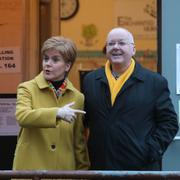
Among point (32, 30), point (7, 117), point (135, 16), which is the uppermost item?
point (135, 16)

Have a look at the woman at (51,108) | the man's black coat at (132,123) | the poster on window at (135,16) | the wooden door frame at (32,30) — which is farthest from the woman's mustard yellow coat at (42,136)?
the wooden door frame at (32,30)

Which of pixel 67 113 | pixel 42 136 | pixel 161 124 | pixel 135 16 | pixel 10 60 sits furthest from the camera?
pixel 10 60

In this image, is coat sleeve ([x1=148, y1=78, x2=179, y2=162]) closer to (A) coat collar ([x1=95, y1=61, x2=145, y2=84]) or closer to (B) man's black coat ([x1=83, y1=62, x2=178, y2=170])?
(B) man's black coat ([x1=83, y1=62, x2=178, y2=170])

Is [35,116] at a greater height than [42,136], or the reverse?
[35,116]

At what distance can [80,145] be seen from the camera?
402cm

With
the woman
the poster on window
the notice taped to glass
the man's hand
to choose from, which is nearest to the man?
the woman

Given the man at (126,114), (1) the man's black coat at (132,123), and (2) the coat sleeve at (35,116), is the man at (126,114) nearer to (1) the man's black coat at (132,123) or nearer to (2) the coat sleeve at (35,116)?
(1) the man's black coat at (132,123)

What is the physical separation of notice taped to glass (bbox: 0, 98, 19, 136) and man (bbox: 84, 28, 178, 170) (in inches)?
108

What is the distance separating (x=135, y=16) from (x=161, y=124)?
2716mm

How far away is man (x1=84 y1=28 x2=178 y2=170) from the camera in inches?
154

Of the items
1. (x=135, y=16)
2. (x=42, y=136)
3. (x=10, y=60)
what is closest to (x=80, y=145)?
(x=42, y=136)

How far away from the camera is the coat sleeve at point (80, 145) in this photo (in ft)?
13.1

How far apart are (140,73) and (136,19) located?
2.59 meters

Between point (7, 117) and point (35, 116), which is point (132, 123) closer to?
point (35, 116)
